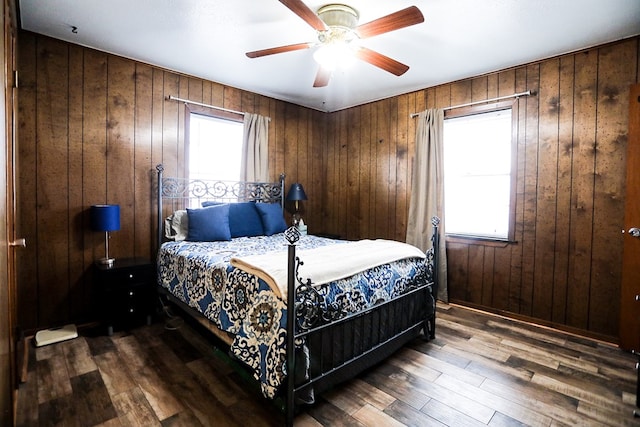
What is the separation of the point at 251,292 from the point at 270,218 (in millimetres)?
1951

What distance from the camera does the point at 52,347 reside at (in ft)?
8.21

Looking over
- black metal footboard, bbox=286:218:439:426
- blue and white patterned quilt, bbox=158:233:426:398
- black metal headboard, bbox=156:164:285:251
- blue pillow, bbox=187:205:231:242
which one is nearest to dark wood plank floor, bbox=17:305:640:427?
black metal footboard, bbox=286:218:439:426

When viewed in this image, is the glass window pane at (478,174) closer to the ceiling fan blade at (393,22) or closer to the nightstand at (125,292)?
the ceiling fan blade at (393,22)

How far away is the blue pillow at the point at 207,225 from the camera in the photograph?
3164 mm

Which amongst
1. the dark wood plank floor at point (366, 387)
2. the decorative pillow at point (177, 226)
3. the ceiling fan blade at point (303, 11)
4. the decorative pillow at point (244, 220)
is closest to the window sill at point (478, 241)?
the dark wood plank floor at point (366, 387)

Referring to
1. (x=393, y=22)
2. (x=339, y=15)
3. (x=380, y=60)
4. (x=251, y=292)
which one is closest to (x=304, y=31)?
(x=339, y=15)

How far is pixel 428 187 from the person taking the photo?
3.77 metres

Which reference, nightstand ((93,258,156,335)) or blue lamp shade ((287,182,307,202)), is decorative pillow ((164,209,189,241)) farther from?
blue lamp shade ((287,182,307,202))

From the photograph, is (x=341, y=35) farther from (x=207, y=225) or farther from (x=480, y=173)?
(x=480, y=173)

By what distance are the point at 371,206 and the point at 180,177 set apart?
2523 mm

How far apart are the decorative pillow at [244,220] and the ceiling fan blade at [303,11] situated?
217 cm

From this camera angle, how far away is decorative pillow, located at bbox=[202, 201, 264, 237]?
3.52 m

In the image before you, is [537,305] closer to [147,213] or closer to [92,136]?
[147,213]

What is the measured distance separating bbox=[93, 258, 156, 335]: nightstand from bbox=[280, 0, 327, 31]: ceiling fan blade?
248cm
